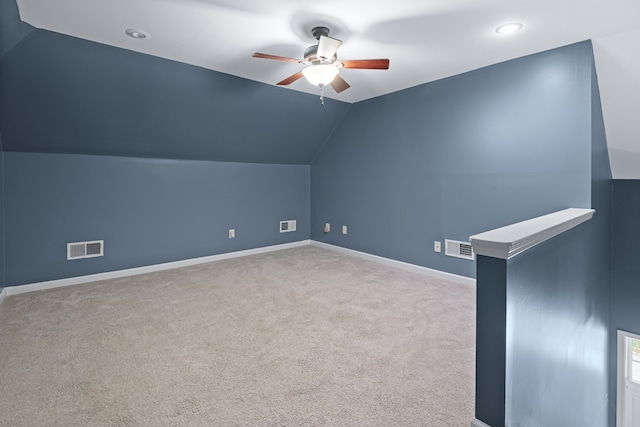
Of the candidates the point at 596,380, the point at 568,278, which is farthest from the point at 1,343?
the point at 596,380

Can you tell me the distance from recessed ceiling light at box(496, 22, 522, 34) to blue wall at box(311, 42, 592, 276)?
0.64m

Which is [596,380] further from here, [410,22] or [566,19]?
[410,22]

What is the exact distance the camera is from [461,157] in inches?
142

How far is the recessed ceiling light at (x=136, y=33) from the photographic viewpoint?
2.52 m

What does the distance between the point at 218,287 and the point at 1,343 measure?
1695mm

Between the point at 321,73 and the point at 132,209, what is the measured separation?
2.88m

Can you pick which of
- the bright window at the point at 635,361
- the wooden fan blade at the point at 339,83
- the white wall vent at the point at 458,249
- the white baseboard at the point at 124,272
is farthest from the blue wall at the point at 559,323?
the white baseboard at the point at 124,272

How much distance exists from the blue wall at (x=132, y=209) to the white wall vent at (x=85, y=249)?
0.05 meters

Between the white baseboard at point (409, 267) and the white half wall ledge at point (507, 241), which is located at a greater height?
the white half wall ledge at point (507, 241)

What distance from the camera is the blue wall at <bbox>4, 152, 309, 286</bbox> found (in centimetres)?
336

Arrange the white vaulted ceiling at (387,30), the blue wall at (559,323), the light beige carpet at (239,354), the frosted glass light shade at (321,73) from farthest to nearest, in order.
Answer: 1. the frosted glass light shade at (321,73)
2. the white vaulted ceiling at (387,30)
3. the light beige carpet at (239,354)
4. the blue wall at (559,323)

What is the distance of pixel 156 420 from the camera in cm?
160

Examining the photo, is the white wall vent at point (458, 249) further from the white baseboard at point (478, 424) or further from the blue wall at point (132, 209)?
the blue wall at point (132, 209)

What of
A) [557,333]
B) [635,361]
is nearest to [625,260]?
[635,361]
